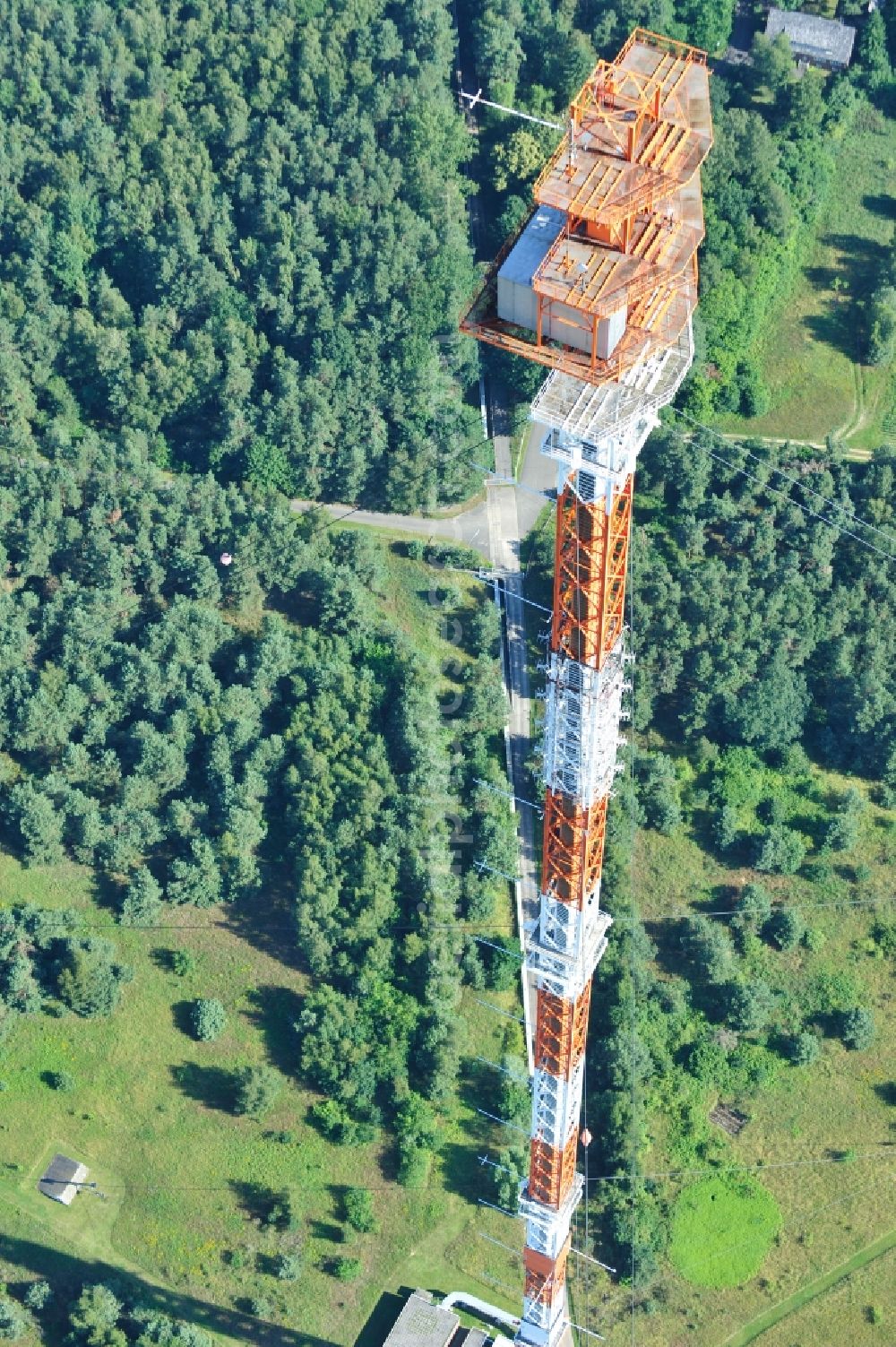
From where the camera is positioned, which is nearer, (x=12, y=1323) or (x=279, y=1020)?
(x=12, y=1323)

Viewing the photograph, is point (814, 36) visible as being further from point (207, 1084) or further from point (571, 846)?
point (207, 1084)

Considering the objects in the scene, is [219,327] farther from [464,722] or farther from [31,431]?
[464,722]

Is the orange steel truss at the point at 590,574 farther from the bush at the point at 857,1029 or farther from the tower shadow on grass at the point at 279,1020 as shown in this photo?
the bush at the point at 857,1029

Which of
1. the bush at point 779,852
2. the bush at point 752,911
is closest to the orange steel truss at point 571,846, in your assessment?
the bush at point 752,911

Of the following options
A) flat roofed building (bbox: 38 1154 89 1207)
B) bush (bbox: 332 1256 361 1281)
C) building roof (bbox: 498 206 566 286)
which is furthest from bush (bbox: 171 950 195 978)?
building roof (bbox: 498 206 566 286)

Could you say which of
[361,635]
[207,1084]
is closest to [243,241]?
[361,635]

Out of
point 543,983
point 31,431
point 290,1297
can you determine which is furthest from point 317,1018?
point 31,431
